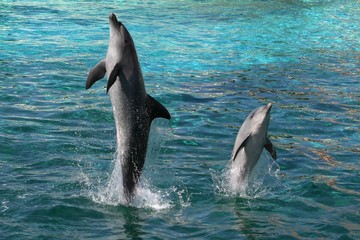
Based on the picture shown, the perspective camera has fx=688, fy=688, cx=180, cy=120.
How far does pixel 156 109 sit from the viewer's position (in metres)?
7.11

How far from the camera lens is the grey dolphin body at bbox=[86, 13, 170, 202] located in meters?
7.20

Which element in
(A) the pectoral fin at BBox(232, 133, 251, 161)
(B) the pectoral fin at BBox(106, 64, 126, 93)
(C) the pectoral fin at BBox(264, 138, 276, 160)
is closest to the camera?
(B) the pectoral fin at BBox(106, 64, 126, 93)

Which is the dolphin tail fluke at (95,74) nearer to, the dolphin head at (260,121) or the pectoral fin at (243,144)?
the pectoral fin at (243,144)

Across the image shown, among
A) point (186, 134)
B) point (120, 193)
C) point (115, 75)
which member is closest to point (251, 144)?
point (120, 193)

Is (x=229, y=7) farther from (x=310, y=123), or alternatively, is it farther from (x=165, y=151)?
(x=165, y=151)

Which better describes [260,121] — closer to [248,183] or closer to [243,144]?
[243,144]

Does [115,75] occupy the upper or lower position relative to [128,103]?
upper

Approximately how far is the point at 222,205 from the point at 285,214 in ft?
2.35

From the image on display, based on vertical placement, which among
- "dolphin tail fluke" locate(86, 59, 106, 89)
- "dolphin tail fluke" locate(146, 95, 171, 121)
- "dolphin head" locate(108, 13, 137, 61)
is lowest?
"dolphin tail fluke" locate(146, 95, 171, 121)

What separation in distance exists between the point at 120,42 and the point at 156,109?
0.87 m

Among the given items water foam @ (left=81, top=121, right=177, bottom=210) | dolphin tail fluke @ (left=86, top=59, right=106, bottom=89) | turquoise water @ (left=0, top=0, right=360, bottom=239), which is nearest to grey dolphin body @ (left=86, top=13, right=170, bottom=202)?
dolphin tail fluke @ (left=86, top=59, right=106, bottom=89)

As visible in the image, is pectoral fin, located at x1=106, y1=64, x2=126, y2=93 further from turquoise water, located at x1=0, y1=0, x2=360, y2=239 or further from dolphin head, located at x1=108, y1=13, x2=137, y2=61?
turquoise water, located at x1=0, y1=0, x2=360, y2=239

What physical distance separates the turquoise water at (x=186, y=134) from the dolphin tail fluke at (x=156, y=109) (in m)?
0.93

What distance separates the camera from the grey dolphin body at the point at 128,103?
7195 millimetres
